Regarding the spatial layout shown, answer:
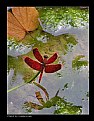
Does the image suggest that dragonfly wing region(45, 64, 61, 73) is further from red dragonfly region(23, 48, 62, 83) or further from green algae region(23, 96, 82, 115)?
green algae region(23, 96, 82, 115)

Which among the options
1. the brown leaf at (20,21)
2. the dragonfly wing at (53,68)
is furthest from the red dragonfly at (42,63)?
the brown leaf at (20,21)

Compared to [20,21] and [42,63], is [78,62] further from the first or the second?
[20,21]

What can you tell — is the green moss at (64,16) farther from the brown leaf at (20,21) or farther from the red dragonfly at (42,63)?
the red dragonfly at (42,63)

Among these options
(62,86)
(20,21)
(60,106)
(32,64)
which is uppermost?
(20,21)

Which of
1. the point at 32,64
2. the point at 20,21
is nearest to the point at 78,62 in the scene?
the point at 32,64

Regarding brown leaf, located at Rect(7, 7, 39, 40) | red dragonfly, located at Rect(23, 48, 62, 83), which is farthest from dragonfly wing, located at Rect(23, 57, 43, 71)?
brown leaf, located at Rect(7, 7, 39, 40)
